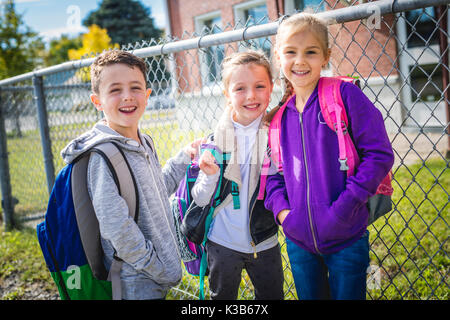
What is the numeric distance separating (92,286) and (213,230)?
0.64 metres

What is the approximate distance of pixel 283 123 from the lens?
67.1 inches

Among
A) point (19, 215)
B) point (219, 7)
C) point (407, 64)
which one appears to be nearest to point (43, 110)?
point (19, 215)

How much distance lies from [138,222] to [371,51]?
3755mm

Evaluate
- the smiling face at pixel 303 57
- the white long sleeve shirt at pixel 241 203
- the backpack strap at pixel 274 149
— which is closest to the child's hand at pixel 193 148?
the white long sleeve shirt at pixel 241 203

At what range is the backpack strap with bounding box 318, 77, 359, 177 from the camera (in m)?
1.48

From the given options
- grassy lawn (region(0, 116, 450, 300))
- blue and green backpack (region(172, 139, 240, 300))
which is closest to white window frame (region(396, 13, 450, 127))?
grassy lawn (region(0, 116, 450, 300))

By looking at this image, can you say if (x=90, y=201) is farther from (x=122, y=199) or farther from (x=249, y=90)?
(x=249, y=90)

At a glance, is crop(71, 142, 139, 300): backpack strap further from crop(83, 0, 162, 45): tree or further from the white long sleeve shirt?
crop(83, 0, 162, 45): tree

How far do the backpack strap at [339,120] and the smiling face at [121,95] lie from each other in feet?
2.86

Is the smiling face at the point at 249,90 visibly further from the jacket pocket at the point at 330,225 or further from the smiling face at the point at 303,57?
the jacket pocket at the point at 330,225

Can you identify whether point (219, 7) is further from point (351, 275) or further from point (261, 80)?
point (351, 275)

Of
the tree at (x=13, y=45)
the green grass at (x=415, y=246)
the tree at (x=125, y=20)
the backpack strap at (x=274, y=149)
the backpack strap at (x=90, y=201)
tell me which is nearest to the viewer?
the backpack strap at (x=90, y=201)

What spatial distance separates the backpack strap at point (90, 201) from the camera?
1.56m

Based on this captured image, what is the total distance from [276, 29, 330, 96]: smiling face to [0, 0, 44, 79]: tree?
18.8 metres
